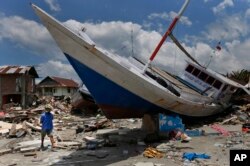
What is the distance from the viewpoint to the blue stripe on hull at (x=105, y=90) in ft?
36.7

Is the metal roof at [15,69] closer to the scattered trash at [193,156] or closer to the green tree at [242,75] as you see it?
the green tree at [242,75]

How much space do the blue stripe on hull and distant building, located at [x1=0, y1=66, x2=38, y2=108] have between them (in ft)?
104

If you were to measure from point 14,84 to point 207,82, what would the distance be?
95.2ft

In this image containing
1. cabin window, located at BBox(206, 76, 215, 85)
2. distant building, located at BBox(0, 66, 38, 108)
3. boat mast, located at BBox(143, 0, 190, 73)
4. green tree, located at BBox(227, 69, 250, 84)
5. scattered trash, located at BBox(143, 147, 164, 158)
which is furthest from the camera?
distant building, located at BBox(0, 66, 38, 108)

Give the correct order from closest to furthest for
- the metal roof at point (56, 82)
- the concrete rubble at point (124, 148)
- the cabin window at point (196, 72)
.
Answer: the concrete rubble at point (124, 148)
the cabin window at point (196, 72)
the metal roof at point (56, 82)

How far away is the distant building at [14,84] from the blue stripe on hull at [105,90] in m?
31.6

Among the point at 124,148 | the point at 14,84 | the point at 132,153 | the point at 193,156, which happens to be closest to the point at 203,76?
the point at 124,148

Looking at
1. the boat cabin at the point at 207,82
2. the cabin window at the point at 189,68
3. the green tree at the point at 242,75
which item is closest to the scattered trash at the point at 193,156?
the boat cabin at the point at 207,82

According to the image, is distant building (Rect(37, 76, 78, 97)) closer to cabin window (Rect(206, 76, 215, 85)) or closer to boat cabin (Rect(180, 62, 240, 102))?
boat cabin (Rect(180, 62, 240, 102))

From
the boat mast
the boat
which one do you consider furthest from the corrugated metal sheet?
the boat

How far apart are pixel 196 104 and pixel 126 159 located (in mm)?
6177

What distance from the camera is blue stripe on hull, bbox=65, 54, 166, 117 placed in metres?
11.2

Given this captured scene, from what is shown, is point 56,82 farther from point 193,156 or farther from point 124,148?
point 193,156

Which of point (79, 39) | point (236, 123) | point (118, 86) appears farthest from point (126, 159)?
point (236, 123)
